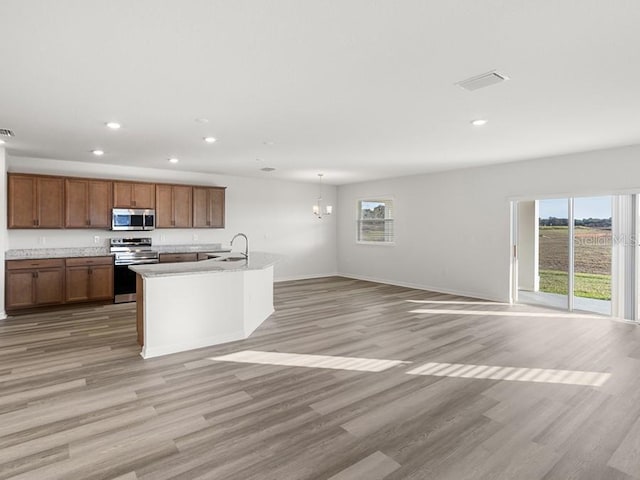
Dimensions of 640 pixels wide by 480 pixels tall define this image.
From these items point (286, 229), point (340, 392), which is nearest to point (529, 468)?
point (340, 392)

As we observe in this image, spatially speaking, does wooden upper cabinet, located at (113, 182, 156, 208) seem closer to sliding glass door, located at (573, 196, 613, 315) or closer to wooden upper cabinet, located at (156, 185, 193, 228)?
wooden upper cabinet, located at (156, 185, 193, 228)

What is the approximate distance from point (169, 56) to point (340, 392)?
2.94 m

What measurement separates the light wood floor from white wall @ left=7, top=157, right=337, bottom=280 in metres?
2.24

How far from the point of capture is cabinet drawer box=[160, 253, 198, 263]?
6.97 meters

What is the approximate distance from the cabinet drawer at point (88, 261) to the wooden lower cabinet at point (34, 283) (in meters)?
0.14

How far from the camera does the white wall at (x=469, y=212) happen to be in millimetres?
5734

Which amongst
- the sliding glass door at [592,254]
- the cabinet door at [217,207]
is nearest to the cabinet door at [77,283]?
the cabinet door at [217,207]

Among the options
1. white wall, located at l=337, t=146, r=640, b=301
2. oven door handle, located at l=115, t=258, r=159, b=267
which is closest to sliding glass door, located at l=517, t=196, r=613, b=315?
Result: white wall, located at l=337, t=146, r=640, b=301

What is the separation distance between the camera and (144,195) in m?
7.01

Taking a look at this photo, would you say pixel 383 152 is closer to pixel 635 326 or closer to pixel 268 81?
pixel 268 81

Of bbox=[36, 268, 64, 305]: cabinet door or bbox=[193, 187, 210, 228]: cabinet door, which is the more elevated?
bbox=[193, 187, 210, 228]: cabinet door

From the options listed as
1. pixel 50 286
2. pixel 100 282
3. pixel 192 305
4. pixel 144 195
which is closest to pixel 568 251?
pixel 192 305

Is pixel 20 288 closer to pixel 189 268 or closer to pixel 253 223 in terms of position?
pixel 189 268

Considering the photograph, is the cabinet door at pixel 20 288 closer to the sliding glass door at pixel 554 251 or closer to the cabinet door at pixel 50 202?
the cabinet door at pixel 50 202
